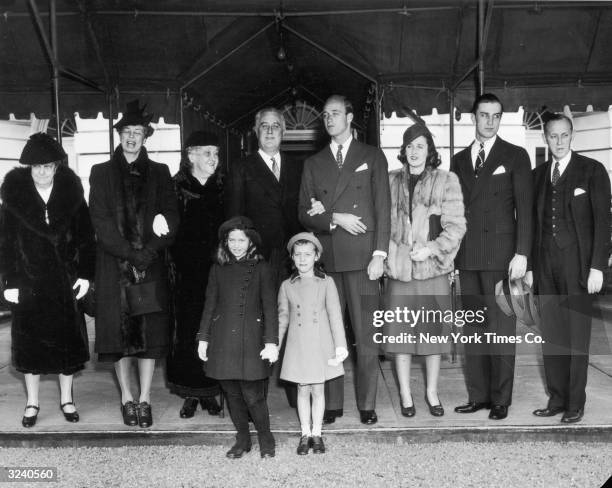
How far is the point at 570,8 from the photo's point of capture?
5.44 metres

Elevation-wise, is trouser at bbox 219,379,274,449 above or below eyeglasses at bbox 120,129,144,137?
below

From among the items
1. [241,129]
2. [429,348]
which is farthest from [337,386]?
[241,129]

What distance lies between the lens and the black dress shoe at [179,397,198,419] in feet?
14.9

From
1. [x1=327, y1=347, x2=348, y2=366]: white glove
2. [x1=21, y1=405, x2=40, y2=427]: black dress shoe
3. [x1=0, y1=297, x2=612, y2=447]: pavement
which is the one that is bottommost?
[x1=0, y1=297, x2=612, y2=447]: pavement

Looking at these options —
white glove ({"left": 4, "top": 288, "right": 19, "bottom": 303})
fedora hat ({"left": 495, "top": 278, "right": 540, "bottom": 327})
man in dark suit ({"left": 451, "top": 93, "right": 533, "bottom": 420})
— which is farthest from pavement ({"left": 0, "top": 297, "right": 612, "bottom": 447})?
white glove ({"left": 4, "top": 288, "right": 19, "bottom": 303})

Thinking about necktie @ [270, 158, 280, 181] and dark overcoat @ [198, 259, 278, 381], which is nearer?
Result: dark overcoat @ [198, 259, 278, 381]

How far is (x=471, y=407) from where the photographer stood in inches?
178

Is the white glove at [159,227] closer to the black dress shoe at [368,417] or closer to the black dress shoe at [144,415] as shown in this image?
the black dress shoe at [144,415]

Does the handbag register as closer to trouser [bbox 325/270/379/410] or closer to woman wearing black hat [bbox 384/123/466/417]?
trouser [bbox 325/270/379/410]

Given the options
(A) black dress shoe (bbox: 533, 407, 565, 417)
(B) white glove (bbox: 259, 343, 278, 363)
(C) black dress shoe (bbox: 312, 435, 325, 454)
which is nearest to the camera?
(B) white glove (bbox: 259, 343, 278, 363)

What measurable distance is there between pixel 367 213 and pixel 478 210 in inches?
28.1

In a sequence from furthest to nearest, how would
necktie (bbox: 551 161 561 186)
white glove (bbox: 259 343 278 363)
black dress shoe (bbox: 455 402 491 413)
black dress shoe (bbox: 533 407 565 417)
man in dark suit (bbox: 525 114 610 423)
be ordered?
black dress shoe (bbox: 455 402 491 413) < black dress shoe (bbox: 533 407 565 417) < necktie (bbox: 551 161 561 186) < man in dark suit (bbox: 525 114 610 423) < white glove (bbox: 259 343 278 363)

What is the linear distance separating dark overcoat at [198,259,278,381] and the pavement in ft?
1.81

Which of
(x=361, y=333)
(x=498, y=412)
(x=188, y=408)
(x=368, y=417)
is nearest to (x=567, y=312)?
(x=498, y=412)
